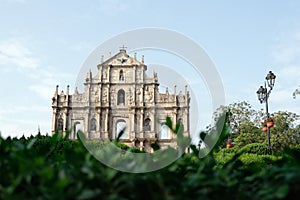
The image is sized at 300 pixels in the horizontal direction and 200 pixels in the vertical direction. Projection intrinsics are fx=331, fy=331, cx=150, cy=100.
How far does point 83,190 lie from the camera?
3.12ft

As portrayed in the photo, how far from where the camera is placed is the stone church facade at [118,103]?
26.1m

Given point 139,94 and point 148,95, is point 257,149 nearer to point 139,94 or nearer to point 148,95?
point 148,95

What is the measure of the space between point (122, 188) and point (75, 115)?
26032mm

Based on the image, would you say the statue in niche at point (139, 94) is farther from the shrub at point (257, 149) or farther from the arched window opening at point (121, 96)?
the shrub at point (257, 149)

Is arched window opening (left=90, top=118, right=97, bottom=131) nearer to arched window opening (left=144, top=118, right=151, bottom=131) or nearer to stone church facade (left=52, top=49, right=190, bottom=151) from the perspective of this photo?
stone church facade (left=52, top=49, right=190, bottom=151)

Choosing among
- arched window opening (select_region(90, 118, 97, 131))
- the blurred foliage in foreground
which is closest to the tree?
arched window opening (select_region(90, 118, 97, 131))

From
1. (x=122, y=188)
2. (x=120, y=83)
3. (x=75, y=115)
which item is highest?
(x=120, y=83)

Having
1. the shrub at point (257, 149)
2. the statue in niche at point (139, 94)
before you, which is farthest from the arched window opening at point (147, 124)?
the shrub at point (257, 149)

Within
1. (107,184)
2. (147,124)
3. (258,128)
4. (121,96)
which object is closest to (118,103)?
(121,96)

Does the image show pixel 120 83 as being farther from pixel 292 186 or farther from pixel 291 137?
pixel 292 186

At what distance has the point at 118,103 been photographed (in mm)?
27141

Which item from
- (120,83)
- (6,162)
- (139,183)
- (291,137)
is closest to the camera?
(139,183)

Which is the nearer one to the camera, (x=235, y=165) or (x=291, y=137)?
(x=235, y=165)

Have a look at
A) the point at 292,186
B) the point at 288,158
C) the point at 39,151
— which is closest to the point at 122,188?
the point at 39,151
